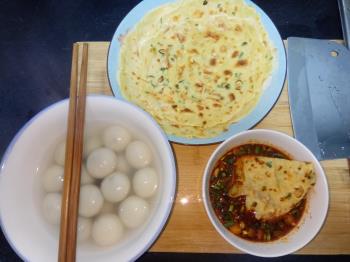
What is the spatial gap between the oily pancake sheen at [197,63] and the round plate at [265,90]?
0.02 meters

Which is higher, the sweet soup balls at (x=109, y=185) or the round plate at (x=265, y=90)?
the round plate at (x=265, y=90)

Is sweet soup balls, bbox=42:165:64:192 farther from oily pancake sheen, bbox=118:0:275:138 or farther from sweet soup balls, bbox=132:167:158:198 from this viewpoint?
oily pancake sheen, bbox=118:0:275:138

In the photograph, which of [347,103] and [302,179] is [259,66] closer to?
[347,103]

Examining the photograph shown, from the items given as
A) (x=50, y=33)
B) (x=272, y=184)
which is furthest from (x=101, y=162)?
(x=50, y=33)

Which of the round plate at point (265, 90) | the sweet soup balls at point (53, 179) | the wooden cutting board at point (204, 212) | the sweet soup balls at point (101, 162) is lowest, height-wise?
the wooden cutting board at point (204, 212)

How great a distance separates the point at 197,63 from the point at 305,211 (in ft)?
1.98

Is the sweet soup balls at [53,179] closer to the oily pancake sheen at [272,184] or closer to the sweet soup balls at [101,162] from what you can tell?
the sweet soup balls at [101,162]

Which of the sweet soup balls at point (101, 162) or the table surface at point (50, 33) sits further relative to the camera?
the table surface at point (50, 33)

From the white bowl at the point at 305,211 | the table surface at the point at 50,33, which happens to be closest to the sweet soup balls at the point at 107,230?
the white bowl at the point at 305,211

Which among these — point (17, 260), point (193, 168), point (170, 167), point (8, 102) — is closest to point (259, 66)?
point (193, 168)

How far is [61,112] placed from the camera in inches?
36.3

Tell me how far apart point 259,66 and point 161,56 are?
345mm

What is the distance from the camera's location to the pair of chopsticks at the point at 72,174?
0.88 metres

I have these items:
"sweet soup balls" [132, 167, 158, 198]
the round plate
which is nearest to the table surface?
the round plate
